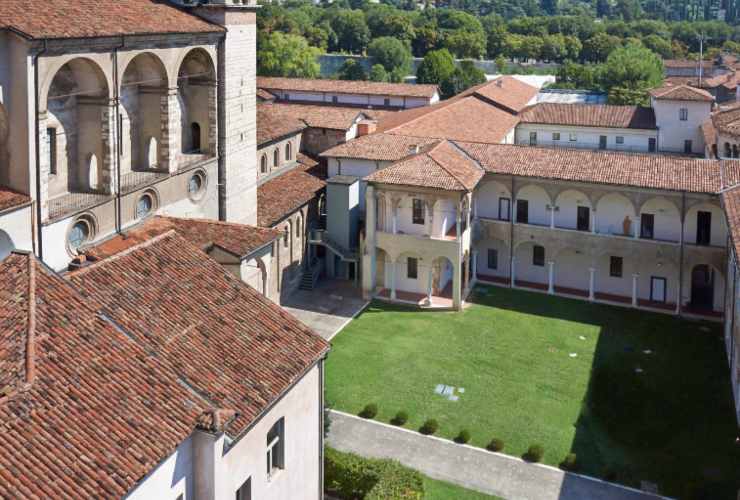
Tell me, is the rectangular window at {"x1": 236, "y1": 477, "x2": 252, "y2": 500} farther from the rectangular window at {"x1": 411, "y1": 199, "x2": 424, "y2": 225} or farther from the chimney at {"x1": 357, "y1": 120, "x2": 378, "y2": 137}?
the chimney at {"x1": 357, "y1": 120, "x2": 378, "y2": 137}

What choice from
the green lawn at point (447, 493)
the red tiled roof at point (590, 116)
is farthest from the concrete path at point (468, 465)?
the red tiled roof at point (590, 116)

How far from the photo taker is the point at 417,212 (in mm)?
44000

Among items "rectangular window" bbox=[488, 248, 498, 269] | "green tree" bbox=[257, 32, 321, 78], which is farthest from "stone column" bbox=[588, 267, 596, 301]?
"green tree" bbox=[257, 32, 321, 78]

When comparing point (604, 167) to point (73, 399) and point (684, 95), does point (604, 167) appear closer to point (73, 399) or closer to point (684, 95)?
point (684, 95)

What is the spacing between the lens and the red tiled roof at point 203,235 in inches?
1233

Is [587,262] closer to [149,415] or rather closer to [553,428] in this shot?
[553,428]

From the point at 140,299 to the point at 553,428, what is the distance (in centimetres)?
1851

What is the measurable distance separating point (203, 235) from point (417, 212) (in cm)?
1462

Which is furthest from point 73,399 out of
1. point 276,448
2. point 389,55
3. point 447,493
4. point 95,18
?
point 389,55

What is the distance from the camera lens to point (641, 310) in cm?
4397

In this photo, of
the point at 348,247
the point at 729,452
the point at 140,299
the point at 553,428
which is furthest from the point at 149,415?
the point at 348,247

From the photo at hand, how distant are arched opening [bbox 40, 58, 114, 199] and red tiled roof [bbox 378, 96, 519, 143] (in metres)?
23.9

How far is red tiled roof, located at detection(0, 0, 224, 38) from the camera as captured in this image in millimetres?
26656

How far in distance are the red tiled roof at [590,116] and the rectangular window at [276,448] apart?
5851 cm
